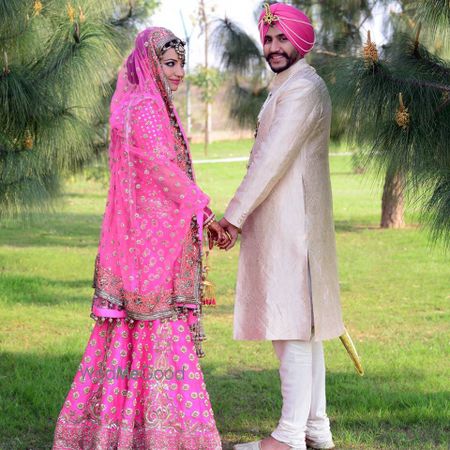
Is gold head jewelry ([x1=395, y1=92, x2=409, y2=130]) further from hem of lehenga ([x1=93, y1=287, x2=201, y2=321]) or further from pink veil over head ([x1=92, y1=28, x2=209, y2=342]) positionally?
hem of lehenga ([x1=93, y1=287, x2=201, y2=321])

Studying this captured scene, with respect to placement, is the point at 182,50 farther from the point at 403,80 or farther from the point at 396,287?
the point at 396,287

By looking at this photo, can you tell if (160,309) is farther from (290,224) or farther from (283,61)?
(283,61)

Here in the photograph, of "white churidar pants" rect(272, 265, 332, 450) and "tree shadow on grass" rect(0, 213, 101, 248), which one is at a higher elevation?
"white churidar pants" rect(272, 265, 332, 450)

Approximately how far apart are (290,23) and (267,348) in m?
2.51

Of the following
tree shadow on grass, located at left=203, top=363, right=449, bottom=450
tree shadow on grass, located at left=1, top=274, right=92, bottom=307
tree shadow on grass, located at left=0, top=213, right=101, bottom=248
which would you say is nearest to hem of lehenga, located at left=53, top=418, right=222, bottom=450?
tree shadow on grass, located at left=203, top=363, right=449, bottom=450

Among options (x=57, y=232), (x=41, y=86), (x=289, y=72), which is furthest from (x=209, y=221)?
(x=57, y=232)

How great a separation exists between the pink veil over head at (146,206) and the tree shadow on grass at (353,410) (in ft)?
2.42

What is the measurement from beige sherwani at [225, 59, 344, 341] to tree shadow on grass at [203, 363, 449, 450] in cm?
53

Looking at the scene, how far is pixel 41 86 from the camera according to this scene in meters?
5.11

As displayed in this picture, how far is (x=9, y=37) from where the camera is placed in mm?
5418

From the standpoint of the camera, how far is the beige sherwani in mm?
3471

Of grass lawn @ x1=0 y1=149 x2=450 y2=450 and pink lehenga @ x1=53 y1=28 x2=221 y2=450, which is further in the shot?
grass lawn @ x1=0 y1=149 x2=450 y2=450

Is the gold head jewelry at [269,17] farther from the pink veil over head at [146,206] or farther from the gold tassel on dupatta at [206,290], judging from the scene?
the gold tassel on dupatta at [206,290]

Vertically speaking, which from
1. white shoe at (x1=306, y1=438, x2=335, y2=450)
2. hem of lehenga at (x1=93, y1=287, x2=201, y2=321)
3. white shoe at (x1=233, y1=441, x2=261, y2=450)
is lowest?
white shoe at (x1=306, y1=438, x2=335, y2=450)
